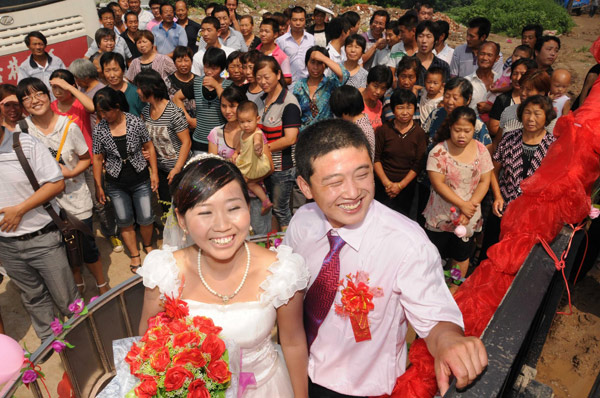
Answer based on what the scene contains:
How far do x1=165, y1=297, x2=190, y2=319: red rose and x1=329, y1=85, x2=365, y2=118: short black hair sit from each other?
287 cm

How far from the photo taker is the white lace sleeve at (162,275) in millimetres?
2082

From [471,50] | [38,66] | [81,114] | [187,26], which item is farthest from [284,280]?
[187,26]

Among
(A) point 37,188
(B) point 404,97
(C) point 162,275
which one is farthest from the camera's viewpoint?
(B) point 404,97

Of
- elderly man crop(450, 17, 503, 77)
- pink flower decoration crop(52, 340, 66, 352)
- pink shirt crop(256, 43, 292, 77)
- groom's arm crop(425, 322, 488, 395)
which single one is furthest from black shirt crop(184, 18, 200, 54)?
groom's arm crop(425, 322, 488, 395)

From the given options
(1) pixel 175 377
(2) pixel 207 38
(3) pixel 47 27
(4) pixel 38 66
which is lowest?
(1) pixel 175 377

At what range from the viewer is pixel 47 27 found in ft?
24.0

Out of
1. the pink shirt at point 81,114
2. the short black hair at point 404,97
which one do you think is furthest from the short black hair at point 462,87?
the pink shirt at point 81,114

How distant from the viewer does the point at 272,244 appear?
326cm

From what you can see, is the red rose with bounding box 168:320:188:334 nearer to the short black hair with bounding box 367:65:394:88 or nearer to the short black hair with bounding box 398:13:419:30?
the short black hair with bounding box 367:65:394:88

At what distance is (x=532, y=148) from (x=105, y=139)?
13.0 feet

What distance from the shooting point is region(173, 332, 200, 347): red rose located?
1.81 meters

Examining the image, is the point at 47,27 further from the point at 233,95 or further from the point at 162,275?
the point at 162,275

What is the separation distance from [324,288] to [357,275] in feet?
0.62

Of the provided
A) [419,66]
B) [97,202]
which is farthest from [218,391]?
[419,66]
